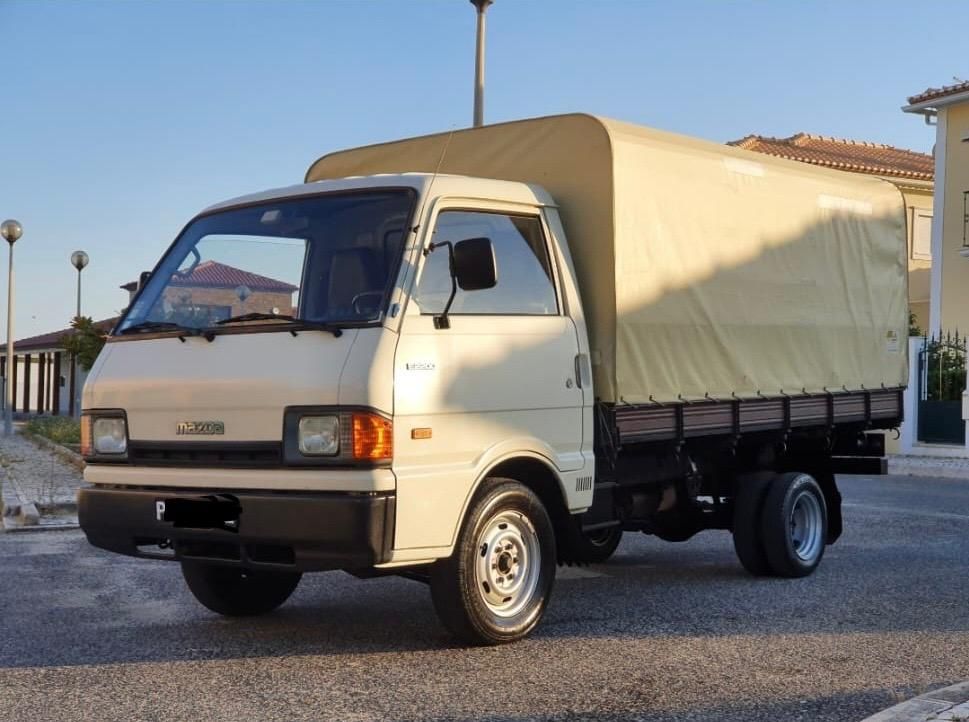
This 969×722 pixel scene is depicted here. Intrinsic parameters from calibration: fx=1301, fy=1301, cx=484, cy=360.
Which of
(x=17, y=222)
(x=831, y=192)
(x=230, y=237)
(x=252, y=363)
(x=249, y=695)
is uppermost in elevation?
(x=17, y=222)

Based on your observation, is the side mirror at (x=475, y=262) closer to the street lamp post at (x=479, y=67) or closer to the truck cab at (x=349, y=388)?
the truck cab at (x=349, y=388)

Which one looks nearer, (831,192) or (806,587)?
(806,587)

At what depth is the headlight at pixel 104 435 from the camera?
659 centimetres

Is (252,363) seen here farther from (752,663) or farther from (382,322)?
(752,663)

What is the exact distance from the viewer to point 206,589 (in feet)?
24.2

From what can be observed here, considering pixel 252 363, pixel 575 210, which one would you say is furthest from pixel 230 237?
pixel 575 210

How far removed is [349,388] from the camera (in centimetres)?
584

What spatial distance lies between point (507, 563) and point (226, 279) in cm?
206

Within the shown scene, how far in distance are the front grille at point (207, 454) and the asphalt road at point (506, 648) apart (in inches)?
37.4

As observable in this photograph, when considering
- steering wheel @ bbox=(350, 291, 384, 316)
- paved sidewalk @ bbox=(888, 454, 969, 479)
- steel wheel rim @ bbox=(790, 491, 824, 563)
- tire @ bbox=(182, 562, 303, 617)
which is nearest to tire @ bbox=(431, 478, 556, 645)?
steering wheel @ bbox=(350, 291, 384, 316)

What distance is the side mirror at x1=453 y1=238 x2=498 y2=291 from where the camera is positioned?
624 centimetres

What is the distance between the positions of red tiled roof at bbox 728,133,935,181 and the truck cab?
35.5m

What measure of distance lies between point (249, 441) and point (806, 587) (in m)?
4.18

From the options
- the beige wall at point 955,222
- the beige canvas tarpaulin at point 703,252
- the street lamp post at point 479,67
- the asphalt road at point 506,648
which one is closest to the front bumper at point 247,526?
the asphalt road at point 506,648
